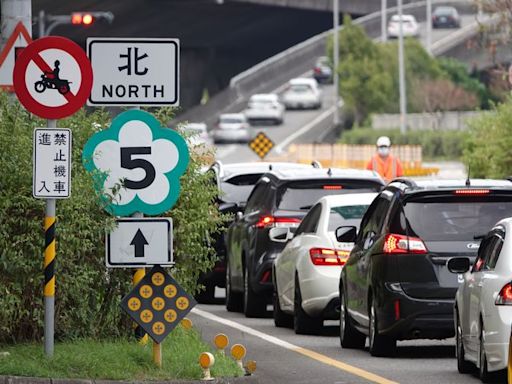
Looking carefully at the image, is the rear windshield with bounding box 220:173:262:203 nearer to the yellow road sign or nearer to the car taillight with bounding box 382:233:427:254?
the car taillight with bounding box 382:233:427:254

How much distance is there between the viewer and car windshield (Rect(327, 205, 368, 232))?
67.4 feet

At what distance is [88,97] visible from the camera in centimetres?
1451

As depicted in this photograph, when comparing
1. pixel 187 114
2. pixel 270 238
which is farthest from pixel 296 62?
Answer: pixel 270 238

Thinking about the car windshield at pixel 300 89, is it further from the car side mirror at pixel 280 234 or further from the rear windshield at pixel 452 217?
the rear windshield at pixel 452 217

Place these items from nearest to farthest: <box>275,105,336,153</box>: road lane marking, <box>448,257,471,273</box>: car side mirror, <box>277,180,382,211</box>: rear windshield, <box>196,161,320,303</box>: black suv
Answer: <box>448,257,471,273</box>: car side mirror < <box>277,180,382,211</box>: rear windshield < <box>196,161,320,303</box>: black suv < <box>275,105,336,153</box>: road lane marking

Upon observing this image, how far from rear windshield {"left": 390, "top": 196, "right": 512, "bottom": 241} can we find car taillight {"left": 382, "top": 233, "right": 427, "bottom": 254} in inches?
2.2

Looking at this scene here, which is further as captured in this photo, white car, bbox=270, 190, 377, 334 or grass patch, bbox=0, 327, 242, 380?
white car, bbox=270, 190, 377, 334

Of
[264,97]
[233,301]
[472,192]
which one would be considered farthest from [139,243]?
[264,97]

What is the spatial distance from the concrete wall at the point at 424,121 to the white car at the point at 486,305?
92.8 metres

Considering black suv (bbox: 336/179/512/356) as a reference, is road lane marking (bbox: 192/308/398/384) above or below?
below

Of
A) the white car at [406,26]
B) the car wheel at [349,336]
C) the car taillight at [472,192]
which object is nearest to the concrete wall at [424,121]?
the white car at [406,26]

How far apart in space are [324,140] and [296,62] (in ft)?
64.9

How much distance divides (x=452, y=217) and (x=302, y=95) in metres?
101

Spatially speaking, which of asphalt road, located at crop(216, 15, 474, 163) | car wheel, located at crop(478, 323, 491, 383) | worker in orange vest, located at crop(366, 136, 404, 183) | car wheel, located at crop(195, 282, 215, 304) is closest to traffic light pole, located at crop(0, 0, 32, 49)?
car wheel, located at crop(478, 323, 491, 383)
